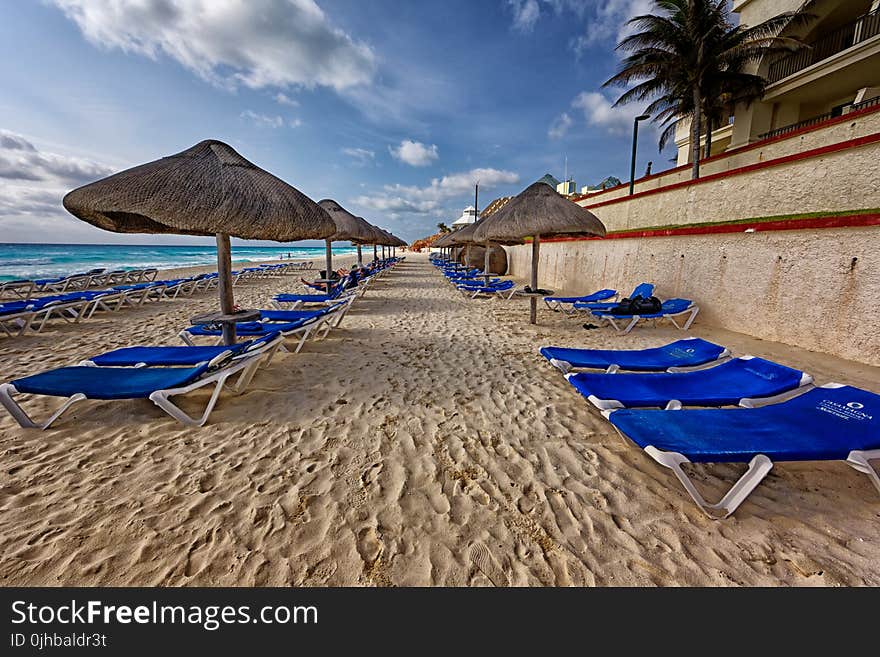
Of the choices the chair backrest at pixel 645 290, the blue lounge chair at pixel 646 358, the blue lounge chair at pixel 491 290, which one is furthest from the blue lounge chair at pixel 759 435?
the blue lounge chair at pixel 491 290

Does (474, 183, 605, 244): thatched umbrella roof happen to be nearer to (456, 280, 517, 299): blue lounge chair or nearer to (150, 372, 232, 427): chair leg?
(456, 280, 517, 299): blue lounge chair

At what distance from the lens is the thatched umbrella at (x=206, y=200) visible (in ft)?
10.3

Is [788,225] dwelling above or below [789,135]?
below

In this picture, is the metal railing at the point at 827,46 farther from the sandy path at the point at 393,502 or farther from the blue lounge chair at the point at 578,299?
the sandy path at the point at 393,502

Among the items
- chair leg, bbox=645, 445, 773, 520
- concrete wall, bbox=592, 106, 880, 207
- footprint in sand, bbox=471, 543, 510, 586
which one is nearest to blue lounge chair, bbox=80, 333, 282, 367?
footprint in sand, bbox=471, 543, 510, 586

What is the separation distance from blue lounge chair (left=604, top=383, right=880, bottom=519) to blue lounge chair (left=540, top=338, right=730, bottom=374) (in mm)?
934

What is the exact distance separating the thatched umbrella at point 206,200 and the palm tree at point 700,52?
13008 millimetres

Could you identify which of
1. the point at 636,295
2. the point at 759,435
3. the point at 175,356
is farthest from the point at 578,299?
the point at 175,356

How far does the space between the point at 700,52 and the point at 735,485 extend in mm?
16666

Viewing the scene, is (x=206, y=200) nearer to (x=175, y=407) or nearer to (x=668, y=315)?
(x=175, y=407)

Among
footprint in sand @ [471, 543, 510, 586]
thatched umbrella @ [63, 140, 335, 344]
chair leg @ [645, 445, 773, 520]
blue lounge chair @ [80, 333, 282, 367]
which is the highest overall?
thatched umbrella @ [63, 140, 335, 344]

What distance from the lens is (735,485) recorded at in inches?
70.8

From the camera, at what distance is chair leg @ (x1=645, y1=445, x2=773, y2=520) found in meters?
1.74
